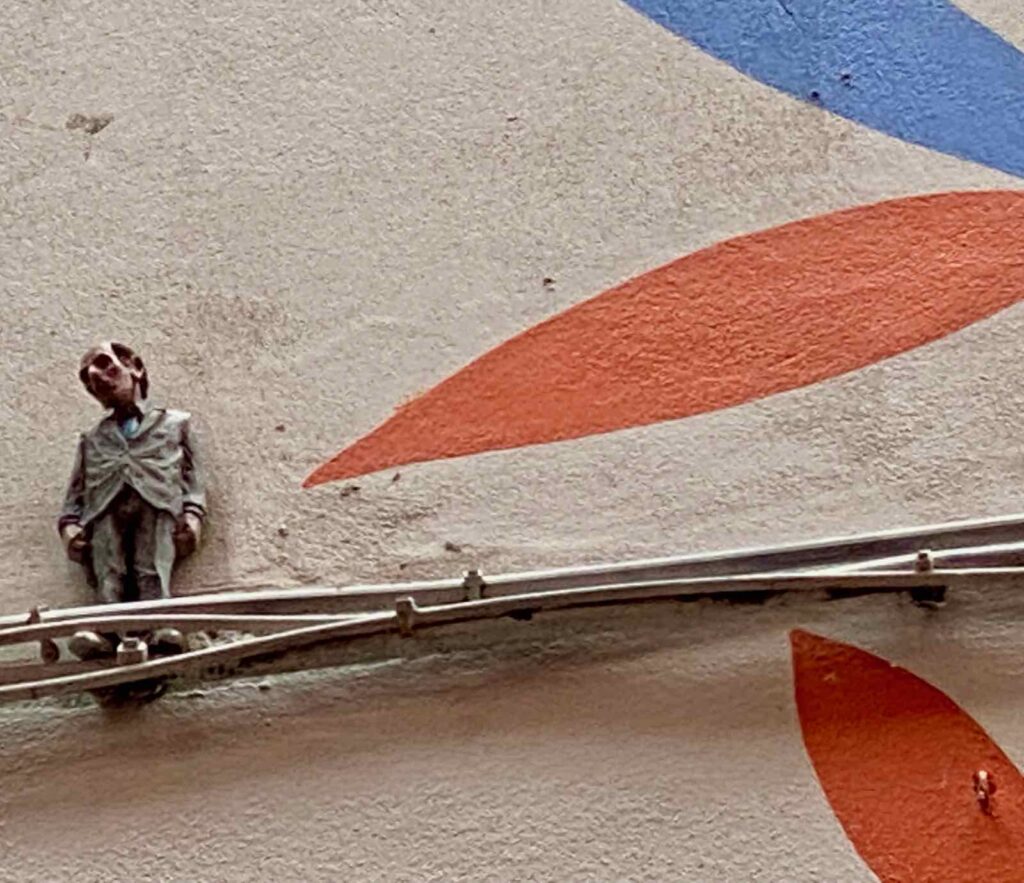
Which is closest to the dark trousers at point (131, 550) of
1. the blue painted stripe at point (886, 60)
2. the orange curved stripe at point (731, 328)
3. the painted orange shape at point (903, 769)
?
the orange curved stripe at point (731, 328)

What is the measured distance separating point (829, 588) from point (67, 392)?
1.94 ft

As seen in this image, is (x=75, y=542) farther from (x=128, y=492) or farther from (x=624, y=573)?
(x=624, y=573)

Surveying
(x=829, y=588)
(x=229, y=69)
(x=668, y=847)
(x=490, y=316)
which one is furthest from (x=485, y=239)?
(x=668, y=847)

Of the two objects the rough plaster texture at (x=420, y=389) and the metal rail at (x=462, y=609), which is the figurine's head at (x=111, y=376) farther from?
the metal rail at (x=462, y=609)

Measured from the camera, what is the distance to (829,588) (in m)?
1.28

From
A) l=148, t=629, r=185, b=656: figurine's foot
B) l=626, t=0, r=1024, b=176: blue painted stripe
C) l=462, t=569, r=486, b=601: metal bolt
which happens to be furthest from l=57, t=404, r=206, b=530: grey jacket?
l=626, t=0, r=1024, b=176: blue painted stripe

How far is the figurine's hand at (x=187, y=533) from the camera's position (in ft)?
4.48

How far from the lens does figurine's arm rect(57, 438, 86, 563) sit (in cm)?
136

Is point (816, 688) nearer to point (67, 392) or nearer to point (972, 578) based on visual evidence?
point (972, 578)

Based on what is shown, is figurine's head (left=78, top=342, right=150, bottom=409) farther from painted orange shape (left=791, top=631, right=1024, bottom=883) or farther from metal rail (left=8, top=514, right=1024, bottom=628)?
painted orange shape (left=791, top=631, right=1024, bottom=883)

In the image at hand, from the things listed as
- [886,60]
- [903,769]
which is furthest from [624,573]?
[886,60]

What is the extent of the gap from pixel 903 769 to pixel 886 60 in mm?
628

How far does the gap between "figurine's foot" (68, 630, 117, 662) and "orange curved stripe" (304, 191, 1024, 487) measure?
0.21 m

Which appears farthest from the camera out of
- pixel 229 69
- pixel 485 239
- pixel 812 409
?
pixel 229 69
